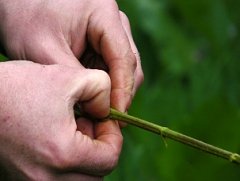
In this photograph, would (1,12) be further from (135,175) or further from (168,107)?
(168,107)

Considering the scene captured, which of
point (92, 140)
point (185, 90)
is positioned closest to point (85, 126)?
point (92, 140)

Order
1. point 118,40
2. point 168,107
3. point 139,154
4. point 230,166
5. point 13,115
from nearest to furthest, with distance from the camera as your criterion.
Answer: point 13,115 → point 118,40 → point 230,166 → point 139,154 → point 168,107

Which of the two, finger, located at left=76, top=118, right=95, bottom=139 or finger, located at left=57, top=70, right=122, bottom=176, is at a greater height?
finger, located at left=57, top=70, right=122, bottom=176

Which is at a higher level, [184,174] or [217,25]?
[184,174]

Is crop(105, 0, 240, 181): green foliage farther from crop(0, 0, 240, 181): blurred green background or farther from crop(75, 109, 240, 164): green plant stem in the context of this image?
crop(75, 109, 240, 164): green plant stem

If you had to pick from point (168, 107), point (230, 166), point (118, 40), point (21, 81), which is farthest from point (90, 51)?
point (168, 107)

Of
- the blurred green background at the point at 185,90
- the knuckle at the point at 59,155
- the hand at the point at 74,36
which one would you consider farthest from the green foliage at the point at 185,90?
the knuckle at the point at 59,155

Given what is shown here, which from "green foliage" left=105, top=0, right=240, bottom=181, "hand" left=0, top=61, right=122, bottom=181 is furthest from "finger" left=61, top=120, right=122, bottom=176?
"green foliage" left=105, top=0, right=240, bottom=181
